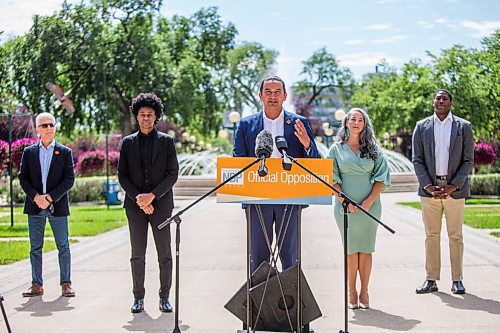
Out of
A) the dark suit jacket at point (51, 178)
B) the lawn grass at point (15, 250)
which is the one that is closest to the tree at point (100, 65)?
the lawn grass at point (15, 250)

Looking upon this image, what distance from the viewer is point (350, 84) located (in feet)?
231

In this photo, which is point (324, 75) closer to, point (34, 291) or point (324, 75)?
A: point (324, 75)

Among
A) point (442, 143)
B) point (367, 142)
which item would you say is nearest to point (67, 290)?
point (367, 142)

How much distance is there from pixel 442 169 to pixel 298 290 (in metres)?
3.30

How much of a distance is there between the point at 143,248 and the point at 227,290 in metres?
1.44

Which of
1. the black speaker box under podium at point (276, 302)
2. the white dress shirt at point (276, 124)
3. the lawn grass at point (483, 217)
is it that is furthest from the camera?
the lawn grass at point (483, 217)

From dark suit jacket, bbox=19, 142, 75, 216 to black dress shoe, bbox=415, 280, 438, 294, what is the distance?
3.94 meters

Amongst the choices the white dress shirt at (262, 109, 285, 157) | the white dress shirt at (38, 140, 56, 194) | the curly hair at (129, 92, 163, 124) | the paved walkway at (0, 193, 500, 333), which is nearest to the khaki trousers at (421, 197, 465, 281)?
the paved walkway at (0, 193, 500, 333)

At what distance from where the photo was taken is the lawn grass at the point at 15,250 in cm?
1121

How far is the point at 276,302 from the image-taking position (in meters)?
5.79

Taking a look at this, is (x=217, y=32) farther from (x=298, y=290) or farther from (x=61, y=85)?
(x=298, y=290)

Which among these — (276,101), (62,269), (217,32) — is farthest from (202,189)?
(276,101)

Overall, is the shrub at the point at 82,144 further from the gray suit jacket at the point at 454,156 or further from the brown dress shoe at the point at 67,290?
the gray suit jacket at the point at 454,156

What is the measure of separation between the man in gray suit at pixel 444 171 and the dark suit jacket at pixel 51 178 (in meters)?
3.90
